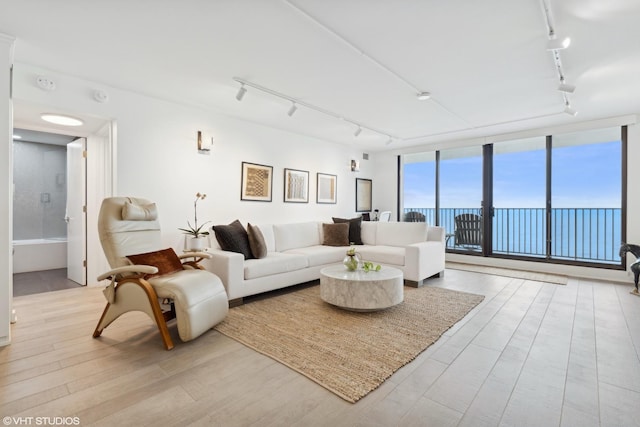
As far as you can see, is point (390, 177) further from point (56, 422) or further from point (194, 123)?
point (56, 422)

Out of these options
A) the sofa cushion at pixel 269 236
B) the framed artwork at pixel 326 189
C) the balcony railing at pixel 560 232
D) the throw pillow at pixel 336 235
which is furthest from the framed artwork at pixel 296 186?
the balcony railing at pixel 560 232

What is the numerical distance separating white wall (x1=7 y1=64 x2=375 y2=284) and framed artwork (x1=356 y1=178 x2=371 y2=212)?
1.87 meters

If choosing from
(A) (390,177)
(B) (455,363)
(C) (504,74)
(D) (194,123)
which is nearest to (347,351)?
(B) (455,363)

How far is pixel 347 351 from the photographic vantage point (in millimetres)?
2258

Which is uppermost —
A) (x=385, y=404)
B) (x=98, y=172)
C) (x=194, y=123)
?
(x=194, y=123)

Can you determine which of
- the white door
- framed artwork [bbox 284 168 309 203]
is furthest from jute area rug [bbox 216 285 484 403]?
the white door

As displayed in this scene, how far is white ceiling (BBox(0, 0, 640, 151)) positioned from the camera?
83.8 inches

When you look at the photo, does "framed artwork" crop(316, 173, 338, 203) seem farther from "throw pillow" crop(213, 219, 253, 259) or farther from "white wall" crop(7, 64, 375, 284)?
"throw pillow" crop(213, 219, 253, 259)

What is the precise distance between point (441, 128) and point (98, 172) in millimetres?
5412

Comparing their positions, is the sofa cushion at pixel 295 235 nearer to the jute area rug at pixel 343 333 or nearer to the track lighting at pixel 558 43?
the jute area rug at pixel 343 333

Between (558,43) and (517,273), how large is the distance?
3.88 meters

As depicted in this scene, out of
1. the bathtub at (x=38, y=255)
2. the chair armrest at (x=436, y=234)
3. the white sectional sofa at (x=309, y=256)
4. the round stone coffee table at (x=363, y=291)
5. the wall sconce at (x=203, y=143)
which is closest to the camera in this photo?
the round stone coffee table at (x=363, y=291)

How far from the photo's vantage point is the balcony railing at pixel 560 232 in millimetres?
5441

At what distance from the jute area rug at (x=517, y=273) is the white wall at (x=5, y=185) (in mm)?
5821
